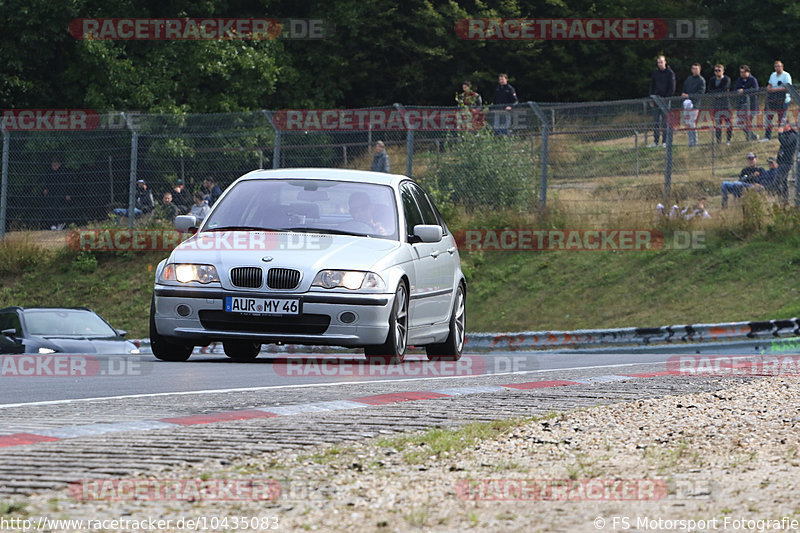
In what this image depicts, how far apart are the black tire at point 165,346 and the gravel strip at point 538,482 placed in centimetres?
478

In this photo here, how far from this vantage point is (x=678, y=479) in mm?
5559

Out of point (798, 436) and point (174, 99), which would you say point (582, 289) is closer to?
point (798, 436)

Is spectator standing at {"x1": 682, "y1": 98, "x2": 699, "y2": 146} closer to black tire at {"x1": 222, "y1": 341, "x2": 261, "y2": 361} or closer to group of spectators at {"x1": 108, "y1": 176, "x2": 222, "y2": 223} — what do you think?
group of spectators at {"x1": 108, "y1": 176, "x2": 222, "y2": 223}

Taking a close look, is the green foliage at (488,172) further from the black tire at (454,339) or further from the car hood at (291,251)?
the car hood at (291,251)

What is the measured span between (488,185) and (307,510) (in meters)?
21.2

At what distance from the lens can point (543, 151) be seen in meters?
24.7

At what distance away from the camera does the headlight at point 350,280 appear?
1087cm

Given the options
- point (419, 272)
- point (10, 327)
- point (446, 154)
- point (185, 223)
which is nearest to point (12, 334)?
point (10, 327)

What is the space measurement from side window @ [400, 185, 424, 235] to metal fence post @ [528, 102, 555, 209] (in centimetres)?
1179

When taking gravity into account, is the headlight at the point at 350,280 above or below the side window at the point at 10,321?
above

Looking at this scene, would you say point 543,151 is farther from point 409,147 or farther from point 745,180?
point 745,180

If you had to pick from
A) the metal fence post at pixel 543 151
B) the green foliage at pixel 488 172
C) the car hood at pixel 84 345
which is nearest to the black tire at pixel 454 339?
the car hood at pixel 84 345

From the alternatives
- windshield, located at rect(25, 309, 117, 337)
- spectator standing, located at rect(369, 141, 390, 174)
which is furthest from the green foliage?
windshield, located at rect(25, 309, 117, 337)

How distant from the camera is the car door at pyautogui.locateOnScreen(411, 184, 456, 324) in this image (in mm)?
12398
